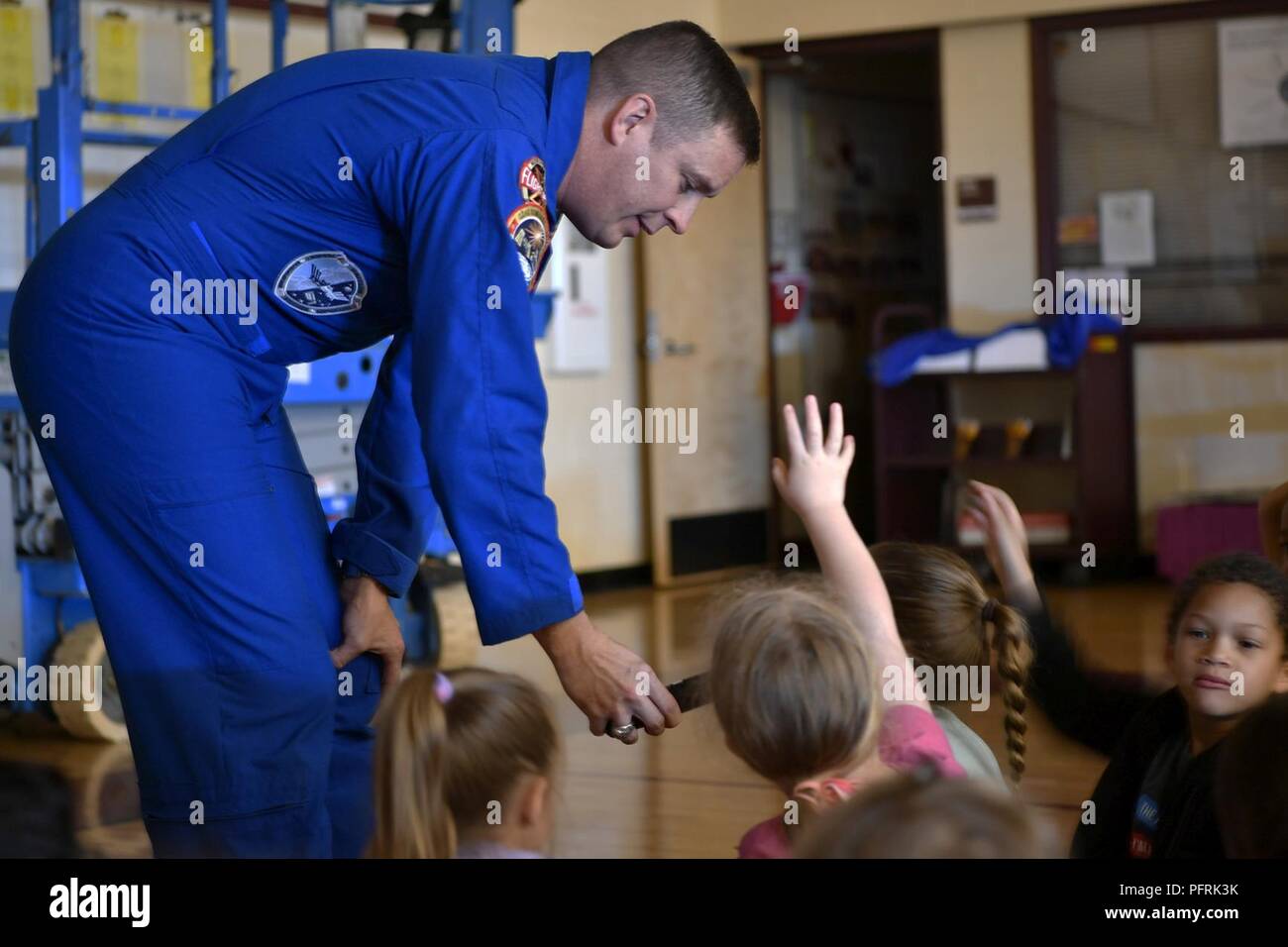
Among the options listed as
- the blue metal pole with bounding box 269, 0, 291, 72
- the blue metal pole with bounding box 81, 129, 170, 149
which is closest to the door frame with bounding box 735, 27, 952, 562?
the blue metal pole with bounding box 269, 0, 291, 72

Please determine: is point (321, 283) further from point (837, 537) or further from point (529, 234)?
point (837, 537)

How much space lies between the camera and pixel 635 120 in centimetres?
153

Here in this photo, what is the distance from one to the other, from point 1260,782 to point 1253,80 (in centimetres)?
589

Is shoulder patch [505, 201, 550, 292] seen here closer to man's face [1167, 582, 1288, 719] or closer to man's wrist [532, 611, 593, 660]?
man's wrist [532, 611, 593, 660]

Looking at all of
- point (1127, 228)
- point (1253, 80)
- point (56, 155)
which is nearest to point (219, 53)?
point (56, 155)

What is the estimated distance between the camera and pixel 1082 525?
6.49m

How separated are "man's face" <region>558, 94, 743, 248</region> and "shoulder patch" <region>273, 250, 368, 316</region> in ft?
0.74

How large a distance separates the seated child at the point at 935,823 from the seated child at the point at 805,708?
28cm

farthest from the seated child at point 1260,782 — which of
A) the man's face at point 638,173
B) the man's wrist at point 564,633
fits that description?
the man's face at point 638,173

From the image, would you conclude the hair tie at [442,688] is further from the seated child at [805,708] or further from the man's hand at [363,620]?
the man's hand at [363,620]

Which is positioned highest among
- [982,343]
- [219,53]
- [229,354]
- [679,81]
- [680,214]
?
[219,53]

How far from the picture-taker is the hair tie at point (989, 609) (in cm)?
175

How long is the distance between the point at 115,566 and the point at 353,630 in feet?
0.91

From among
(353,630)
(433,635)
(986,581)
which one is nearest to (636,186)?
(353,630)
